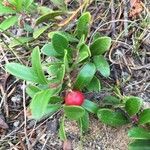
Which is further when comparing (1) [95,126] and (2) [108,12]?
(2) [108,12]

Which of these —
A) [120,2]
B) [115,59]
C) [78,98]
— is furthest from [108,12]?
[78,98]

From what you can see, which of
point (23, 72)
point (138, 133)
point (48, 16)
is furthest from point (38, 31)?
point (138, 133)

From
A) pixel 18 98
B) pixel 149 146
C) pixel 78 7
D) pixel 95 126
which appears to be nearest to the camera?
pixel 149 146

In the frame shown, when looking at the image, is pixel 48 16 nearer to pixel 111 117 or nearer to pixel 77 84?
pixel 77 84

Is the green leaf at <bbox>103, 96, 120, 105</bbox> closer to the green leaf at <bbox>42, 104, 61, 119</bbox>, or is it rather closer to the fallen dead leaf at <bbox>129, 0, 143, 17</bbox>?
the green leaf at <bbox>42, 104, 61, 119</bbox>

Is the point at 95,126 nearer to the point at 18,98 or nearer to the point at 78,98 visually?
the point at 78,98

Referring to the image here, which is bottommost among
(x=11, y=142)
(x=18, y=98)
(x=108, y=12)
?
(x=11, y=142)

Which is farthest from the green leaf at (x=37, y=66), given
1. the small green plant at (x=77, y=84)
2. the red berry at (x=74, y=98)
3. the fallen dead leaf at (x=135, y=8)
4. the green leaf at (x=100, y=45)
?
the fallen dead leaf at (x=135, y=8)

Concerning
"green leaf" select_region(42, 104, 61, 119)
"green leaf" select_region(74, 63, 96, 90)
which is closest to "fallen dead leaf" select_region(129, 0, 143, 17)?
"green leaf" select_region(74, 63, 96, 90)
